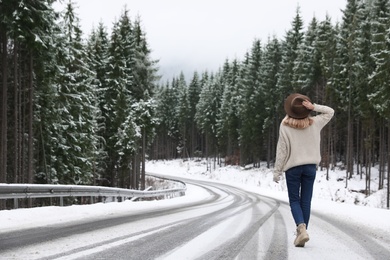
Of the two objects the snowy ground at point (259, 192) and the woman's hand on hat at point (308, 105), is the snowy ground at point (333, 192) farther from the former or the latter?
the woman's hand on hat at point (308, 105)

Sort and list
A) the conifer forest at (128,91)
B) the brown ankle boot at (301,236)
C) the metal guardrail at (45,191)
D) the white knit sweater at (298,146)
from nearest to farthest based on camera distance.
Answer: the brown ankle boot at (301,236)
the white knit sweater at (298,146)
the metal guardrail at (45,191)
the conifer forest at (128,91)

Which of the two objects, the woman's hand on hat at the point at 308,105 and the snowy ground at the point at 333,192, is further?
the snowy ground at the point at 333,192

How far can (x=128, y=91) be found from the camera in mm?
35438

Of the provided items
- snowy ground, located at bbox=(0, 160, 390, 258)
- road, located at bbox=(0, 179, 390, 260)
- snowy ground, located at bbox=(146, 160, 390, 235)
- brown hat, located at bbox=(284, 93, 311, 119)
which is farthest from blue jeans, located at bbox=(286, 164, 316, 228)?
snowy ground, located at bbox=(146, 160, 390, 235)

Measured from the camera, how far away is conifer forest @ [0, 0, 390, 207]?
63.1ft

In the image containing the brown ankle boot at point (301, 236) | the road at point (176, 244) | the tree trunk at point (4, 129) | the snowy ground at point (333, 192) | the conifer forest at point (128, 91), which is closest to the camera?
the road at point (176, 244)

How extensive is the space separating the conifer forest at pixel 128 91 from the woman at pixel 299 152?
14847 millimetres

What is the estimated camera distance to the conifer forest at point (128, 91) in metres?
19.2

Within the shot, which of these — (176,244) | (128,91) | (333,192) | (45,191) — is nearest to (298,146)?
(176,244)

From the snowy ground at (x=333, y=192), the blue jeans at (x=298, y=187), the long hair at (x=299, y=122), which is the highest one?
the long hair at (x=299, y=122)

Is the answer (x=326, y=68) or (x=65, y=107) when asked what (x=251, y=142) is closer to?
(x=326, y=68)

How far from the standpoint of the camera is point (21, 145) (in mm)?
21641

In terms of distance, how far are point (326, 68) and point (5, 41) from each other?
3220 centimetres

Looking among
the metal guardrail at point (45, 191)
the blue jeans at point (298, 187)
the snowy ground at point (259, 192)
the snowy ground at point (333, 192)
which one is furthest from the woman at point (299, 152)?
the metal guardrail at point (45, 191)
